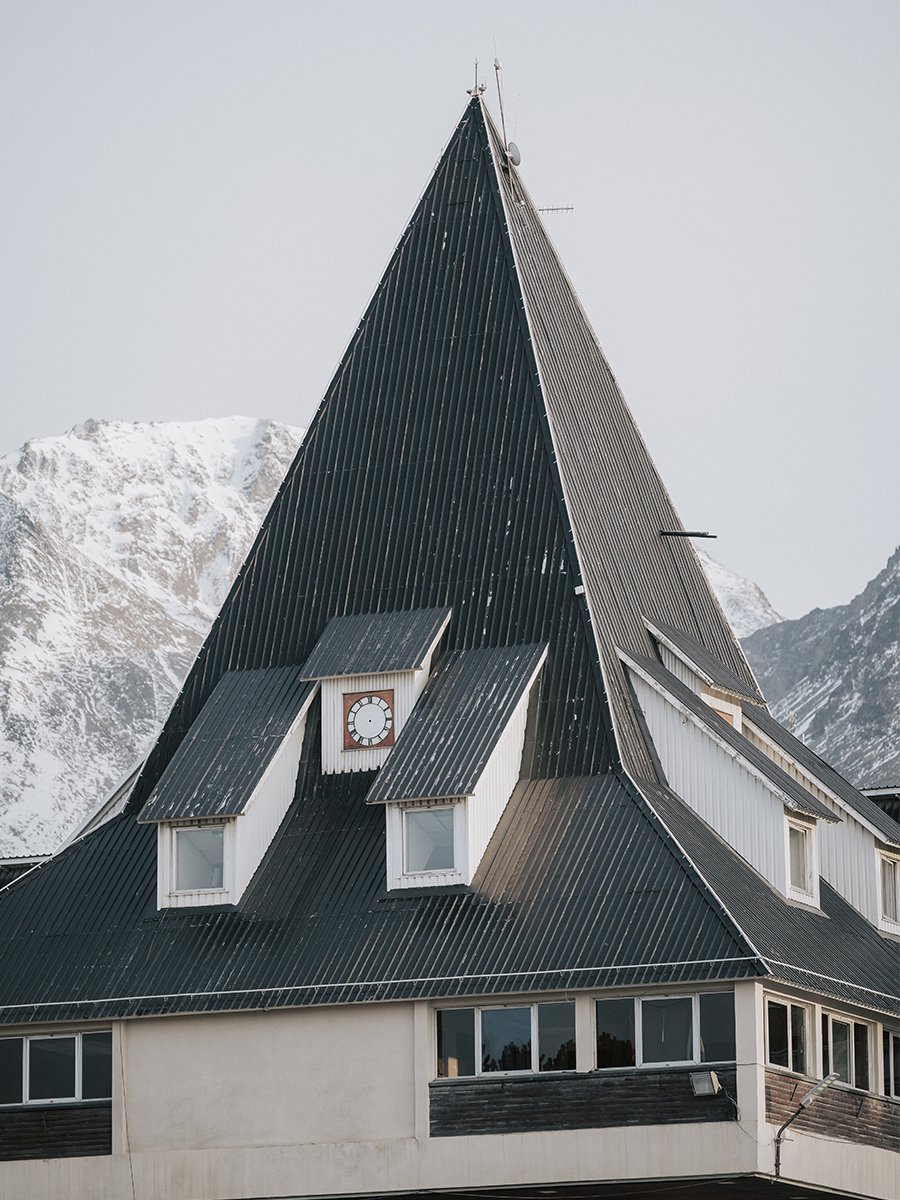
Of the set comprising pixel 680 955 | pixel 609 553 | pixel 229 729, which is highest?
pixel 609 553

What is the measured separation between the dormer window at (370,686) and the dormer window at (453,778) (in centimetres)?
89

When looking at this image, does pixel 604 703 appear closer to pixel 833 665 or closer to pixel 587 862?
pixel 587 862

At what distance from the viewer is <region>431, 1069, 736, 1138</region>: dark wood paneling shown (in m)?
42.6

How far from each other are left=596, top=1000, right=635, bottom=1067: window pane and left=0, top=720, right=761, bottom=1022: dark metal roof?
873 millimetres

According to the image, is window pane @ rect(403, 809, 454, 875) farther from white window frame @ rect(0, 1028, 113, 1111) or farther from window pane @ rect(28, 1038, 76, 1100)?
window pane @ rect(28, 1038, 76, 1100)

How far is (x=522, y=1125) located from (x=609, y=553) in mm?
14026

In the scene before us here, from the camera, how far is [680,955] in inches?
1683

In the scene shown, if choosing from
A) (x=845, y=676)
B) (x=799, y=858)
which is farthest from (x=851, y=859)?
(x=845, y=676)

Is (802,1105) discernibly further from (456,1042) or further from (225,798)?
(225,798)

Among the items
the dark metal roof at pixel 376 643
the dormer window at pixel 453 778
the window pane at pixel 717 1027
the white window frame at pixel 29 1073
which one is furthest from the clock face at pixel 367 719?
the window pane at pixel 717 1027

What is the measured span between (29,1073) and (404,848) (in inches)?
344

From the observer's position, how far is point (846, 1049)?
47.1 metres

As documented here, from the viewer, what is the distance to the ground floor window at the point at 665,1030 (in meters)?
42.8

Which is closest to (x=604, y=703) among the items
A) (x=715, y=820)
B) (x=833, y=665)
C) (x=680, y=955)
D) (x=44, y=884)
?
(x=715, y=820)
